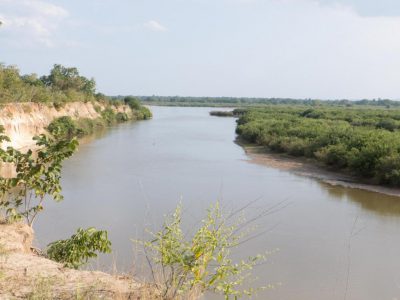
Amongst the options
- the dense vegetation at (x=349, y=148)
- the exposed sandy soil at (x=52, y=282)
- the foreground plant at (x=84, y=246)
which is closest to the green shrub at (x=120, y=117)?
the dense vegetation at (x=349, y=148)

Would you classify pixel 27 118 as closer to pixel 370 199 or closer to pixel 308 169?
pixel 308 169

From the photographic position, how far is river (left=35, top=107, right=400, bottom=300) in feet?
Result: 29.4

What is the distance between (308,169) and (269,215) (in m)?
10.2

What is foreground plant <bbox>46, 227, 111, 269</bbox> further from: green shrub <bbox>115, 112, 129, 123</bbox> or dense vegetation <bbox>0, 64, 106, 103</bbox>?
green shrub <bbox>115, 112, 129, 123</bbox>

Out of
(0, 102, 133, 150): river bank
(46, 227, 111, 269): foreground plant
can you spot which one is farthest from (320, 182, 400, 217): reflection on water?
(0, 102, 133, 150): river bank

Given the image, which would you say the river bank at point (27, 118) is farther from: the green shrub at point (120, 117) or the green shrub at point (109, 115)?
the green shrub at point (120, 117)

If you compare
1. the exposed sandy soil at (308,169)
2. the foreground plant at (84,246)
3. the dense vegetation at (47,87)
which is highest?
the dense vegetation at (47,87)

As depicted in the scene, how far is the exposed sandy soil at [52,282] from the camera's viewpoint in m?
4.41

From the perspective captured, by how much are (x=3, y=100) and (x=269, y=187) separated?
60.7 feet

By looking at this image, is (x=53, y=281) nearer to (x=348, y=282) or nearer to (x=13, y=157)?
(x=13, y=157)

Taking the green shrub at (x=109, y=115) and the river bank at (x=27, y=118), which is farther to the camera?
the green shrub at (x=109, y=115)

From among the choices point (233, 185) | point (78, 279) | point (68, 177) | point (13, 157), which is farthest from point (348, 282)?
point (68, 177)

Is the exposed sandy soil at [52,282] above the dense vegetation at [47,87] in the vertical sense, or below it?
below

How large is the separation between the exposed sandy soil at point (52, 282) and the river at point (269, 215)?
0.74 meters
